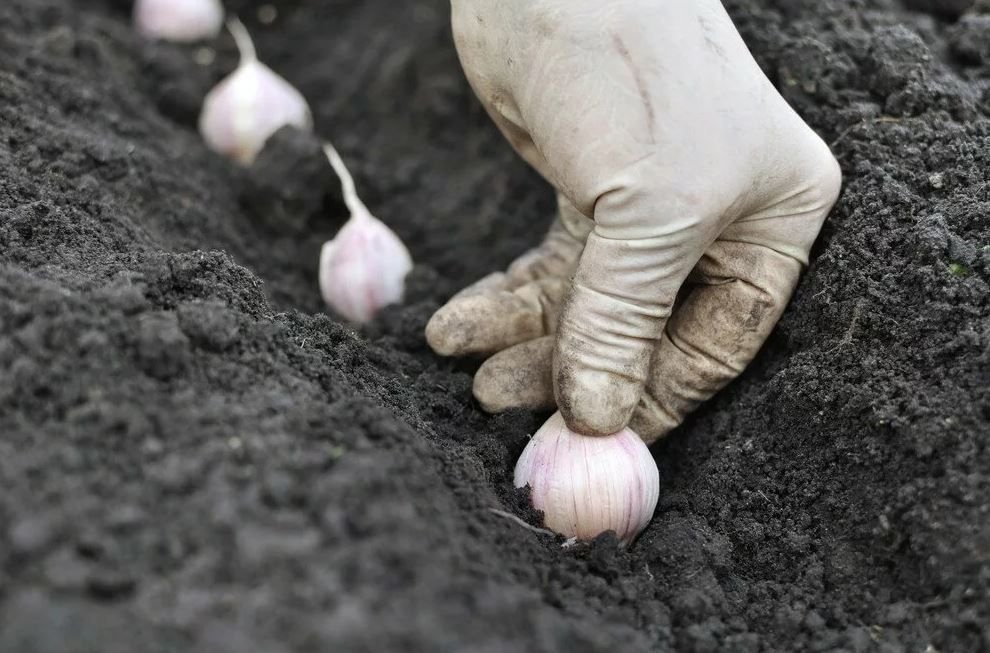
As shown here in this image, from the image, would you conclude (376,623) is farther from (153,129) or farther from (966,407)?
(153,129)

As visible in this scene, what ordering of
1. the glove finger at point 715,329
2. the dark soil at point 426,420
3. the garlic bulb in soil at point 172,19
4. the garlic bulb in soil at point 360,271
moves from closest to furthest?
the dark soil at point 426,420, the glove finger at point 715,329, the garlic bulb in soil at point 360,271, the garlic bulb in soil at point 172,19

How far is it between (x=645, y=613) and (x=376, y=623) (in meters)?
0.43

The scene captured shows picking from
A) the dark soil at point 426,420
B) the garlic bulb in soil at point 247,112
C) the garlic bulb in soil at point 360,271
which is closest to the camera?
the dark soil at point 426,420

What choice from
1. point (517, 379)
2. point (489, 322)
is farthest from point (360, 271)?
point (517, 379)

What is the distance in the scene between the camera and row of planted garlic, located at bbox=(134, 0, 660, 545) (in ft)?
4.18

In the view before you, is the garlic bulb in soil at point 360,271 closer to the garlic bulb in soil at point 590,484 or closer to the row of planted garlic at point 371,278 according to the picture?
the row of planted garlic at point 371,278

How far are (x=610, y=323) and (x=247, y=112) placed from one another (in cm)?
126

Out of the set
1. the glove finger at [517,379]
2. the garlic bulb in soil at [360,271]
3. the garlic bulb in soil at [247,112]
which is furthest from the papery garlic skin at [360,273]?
the garlic bulb in soil at [247,112]

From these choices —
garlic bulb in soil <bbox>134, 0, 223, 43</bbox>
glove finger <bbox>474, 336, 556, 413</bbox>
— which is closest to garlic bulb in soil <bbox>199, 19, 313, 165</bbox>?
garlic bulb in soil <bbox>134, 0, 223, 43</bbox>

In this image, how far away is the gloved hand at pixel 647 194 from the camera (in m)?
1.24

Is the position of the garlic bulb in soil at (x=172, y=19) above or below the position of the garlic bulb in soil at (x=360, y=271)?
above

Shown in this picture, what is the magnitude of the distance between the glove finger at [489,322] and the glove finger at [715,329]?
0.66 ft

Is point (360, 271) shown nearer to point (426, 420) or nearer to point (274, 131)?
point (426, 420)

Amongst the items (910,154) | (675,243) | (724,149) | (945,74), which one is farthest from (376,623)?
(945,74)
